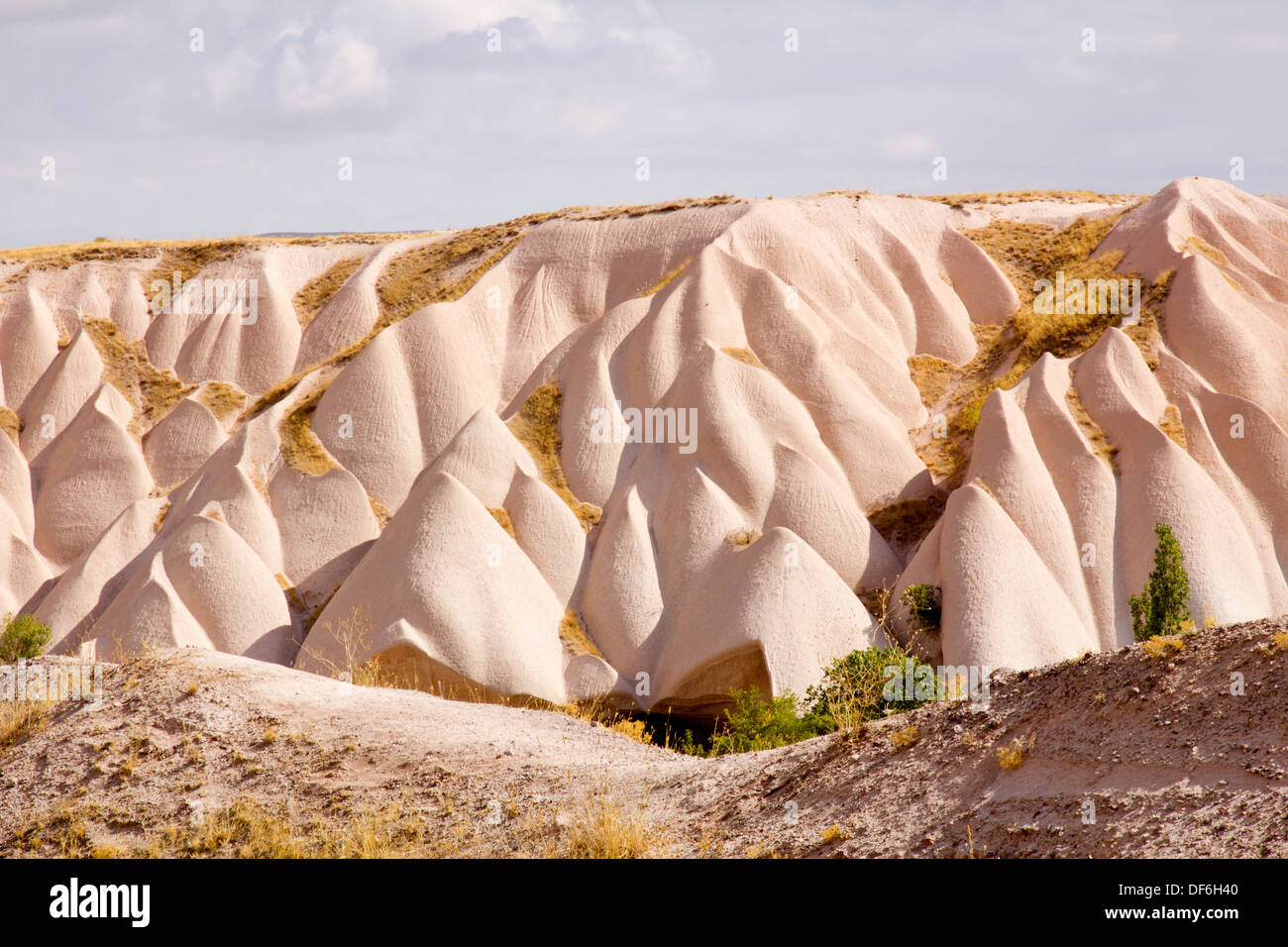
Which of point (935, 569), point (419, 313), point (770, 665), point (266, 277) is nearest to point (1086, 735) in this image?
point (770, 665)

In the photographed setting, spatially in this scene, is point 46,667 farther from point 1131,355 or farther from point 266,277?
point 266,277

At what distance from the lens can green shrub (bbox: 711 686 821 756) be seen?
766 inches

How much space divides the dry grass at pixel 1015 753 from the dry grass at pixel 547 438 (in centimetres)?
2183

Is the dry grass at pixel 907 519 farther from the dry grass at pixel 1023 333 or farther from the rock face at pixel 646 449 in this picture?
the dry grass at pixel 1023 333

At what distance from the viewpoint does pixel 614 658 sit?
2675 cm

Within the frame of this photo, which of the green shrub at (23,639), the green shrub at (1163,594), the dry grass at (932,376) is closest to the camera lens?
the green shrub at (1163,594)

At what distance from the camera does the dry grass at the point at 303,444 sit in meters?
32.2

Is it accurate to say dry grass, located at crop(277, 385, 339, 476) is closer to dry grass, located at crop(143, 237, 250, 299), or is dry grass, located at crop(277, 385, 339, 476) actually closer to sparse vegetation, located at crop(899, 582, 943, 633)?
dry grass, located at crop(143, 237, 250, 299)

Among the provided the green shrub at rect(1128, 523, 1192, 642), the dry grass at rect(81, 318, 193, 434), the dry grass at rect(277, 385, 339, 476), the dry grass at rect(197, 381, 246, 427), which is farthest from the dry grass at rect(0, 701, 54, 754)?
the dry grass at rect(81, 318, 193, 434)

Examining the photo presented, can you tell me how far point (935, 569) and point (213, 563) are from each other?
17154 mm

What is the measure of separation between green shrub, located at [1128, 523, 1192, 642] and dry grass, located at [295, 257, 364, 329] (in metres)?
29.3

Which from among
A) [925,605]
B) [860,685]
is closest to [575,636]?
[925,605]

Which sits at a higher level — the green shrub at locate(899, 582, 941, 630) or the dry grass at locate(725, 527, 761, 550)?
the dry grass at locate(725, 527, 761, 550)

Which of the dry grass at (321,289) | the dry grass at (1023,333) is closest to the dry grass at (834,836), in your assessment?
the dry grass at (1023,333)
